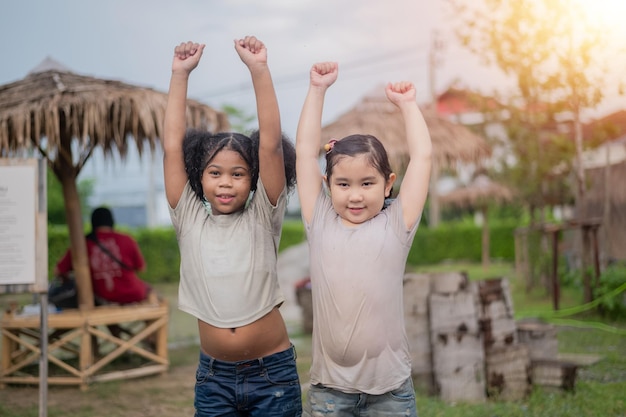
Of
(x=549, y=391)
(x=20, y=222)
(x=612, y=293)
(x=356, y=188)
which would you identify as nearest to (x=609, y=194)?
(x=612, y=293)

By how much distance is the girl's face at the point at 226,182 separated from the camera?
2783mm

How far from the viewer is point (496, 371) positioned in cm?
512

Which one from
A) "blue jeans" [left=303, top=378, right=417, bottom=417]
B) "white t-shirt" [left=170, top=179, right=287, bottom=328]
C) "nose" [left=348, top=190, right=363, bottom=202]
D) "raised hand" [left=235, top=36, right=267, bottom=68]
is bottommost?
"blue jeans" [left=303, top=378, right=417, bottom=417]

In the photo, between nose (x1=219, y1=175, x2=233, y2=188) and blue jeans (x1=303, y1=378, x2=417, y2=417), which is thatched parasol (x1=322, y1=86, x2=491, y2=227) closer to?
nose (x1=219, y1=175, x2=233, y2=188)

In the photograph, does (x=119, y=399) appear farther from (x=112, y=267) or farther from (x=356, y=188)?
(x=356, y=188)

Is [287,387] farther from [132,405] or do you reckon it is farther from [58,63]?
[58,63]

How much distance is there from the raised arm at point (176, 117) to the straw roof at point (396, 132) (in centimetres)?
612

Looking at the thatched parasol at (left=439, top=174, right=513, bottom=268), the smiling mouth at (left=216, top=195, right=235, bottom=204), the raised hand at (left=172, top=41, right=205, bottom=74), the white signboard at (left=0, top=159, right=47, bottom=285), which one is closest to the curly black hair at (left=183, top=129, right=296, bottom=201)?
the smiling mouth at (left=216, top=195, right=235, bottom=204)

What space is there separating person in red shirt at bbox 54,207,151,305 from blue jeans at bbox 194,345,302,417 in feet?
14.7

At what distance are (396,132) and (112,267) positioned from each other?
3.95 meters

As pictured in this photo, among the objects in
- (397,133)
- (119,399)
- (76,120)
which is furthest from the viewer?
(397,133)

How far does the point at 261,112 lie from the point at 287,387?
1029 millimetres

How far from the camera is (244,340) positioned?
106 inches

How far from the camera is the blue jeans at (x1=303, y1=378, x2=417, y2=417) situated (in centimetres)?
251
